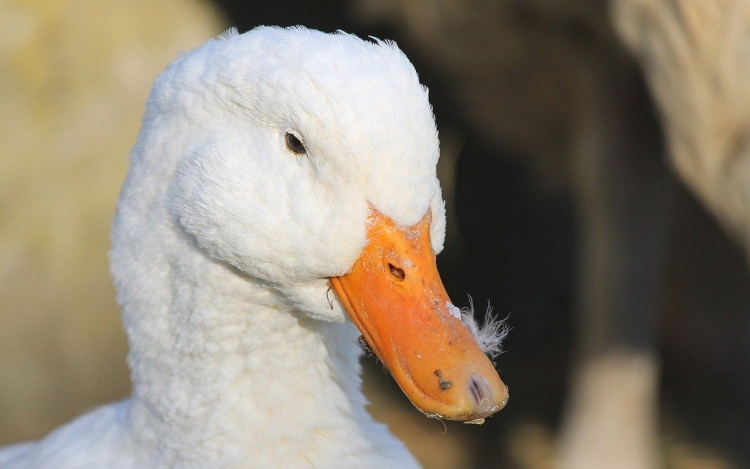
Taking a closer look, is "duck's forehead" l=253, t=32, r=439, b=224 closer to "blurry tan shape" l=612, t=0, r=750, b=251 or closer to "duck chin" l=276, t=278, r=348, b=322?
"duck chin" l=276, t=278, r=348, b=322

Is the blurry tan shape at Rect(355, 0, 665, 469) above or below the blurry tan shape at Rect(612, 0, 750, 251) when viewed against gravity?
below

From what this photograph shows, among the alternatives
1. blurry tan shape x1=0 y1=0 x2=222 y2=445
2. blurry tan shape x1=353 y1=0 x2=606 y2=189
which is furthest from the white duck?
blurry tan shape x1=0 y1=0 x2=222 y2=445

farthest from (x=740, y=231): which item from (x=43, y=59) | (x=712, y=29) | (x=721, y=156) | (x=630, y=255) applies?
(x=43, y=59)

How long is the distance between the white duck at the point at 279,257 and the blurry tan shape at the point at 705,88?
152 cm

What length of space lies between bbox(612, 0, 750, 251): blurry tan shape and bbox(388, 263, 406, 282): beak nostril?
5.19ft

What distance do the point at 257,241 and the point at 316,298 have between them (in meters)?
0.18

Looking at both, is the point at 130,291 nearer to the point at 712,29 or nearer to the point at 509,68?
the point at 712,29

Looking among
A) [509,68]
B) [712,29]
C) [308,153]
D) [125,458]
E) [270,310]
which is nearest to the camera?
[308,153]

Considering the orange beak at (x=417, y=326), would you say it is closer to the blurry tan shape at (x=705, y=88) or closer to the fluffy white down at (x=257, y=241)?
the fluffy white down at (x=257, y=241)

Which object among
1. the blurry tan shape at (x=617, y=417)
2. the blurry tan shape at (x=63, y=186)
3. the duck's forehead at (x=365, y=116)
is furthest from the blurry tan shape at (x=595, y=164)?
the duck's forehead at (x=365, y=116)

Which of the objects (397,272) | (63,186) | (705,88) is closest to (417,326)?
(397,272)

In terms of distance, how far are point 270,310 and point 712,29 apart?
6.07 feet

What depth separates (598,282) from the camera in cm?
466

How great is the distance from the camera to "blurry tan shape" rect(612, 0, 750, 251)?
283 cm
